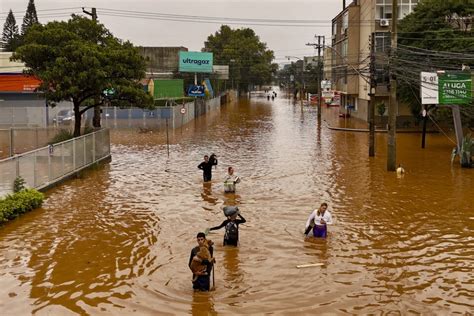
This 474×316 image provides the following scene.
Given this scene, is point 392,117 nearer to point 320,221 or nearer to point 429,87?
point 429,87

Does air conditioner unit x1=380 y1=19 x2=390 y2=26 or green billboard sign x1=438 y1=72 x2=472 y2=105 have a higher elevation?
air conditioner unit x1=380 y1=19 x2=390 y2=26

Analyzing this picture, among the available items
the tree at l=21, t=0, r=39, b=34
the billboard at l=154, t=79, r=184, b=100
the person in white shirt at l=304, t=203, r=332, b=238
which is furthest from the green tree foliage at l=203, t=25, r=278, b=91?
the person in white shirt at l=304, t=203, r=332, b=238

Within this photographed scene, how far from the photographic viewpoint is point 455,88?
88.5ft

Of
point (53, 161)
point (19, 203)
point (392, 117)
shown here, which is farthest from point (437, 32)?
point (19, 203)

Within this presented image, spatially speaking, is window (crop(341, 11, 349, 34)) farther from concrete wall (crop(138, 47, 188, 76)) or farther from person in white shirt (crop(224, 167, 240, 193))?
concrete wall (crop(138, 47, 188, 76))

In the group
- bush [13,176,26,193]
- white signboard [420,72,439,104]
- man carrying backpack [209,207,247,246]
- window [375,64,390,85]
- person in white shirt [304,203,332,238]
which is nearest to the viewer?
man carrying backpack [209,207,247,246]

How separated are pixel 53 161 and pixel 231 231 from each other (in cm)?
1130

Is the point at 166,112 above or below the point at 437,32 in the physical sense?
below

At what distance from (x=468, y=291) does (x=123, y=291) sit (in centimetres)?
683

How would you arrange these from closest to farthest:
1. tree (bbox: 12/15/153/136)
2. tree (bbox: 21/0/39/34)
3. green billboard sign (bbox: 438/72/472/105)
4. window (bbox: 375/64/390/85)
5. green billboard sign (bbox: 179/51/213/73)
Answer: tree (bbox: 12/15/153/136) < green billboard sign (bbox: 438/72/472/105) < window (bbox: 375/64/390/85) < green billboard sign (bbox: 179/51/213/73) < tree (bbox: 21/0/39/34)

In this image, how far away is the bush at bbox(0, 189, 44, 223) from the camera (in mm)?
16511

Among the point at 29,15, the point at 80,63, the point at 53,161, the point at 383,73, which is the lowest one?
the point at 53,161

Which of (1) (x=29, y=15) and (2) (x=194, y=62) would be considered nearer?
(2) (x=194, y=62)

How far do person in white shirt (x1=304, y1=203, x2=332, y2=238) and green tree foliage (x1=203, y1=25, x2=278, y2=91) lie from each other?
10980 cm
